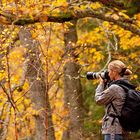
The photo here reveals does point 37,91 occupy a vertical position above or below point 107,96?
above

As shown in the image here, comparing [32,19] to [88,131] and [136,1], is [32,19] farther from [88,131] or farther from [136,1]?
[88,131]

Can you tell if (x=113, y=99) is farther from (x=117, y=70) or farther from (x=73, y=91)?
(x=73, y=91)

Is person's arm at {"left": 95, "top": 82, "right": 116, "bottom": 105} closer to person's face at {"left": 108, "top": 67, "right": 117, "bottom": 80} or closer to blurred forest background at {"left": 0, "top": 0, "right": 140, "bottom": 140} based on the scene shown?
person's face at {"left": 108, "top": 67, "right": 117, "bottom": 80}

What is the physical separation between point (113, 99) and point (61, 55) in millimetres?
6672

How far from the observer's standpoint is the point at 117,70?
247 inches

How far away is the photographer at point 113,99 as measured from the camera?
6250 mm

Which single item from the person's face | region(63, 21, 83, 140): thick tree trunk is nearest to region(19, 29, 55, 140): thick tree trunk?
region(63, 21, 83, 140): thick tree trunk

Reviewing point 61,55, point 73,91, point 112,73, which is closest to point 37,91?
point 61,55

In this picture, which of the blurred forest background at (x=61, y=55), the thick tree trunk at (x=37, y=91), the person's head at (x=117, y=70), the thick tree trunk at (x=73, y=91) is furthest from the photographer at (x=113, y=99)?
the thick tree trunk at (x=73, y=91)

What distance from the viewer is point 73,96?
524 inches

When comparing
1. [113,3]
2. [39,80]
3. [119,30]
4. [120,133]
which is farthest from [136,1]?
[119,30]

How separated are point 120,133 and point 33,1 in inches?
151

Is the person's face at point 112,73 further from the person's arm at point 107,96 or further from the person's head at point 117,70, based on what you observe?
the person's arm at point 107,96

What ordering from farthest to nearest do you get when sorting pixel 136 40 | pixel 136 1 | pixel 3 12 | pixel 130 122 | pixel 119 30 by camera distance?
1. pixel 119 30
2. pixel 136 40
3. pixel 136 1
4. pixel 3 12
5. pixel 130 122
